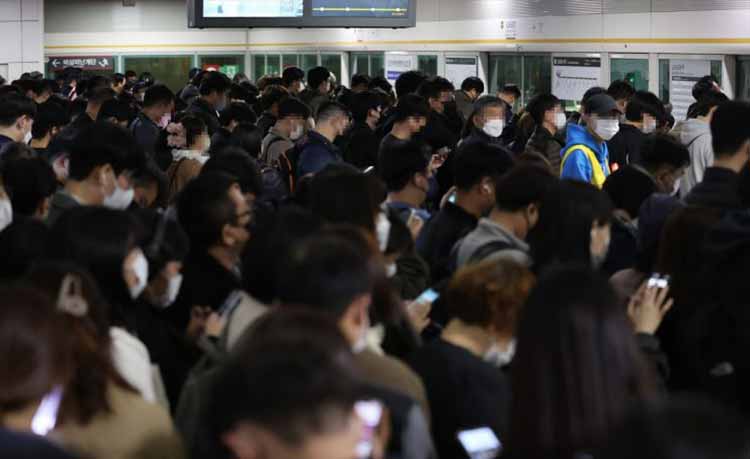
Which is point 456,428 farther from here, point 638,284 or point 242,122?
point 242,122

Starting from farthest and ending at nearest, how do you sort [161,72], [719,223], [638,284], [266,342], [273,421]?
[161,72] < [638,284] < [719,223] < [266,342] < [273,421]

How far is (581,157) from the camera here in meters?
8.02

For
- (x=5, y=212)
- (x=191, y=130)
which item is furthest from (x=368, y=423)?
(x=191, y=130)

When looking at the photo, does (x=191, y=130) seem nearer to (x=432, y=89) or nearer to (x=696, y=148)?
(x=696, y=148)

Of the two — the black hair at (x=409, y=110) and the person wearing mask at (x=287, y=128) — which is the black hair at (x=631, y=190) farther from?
the person wearing mask at (x=287, y=128)

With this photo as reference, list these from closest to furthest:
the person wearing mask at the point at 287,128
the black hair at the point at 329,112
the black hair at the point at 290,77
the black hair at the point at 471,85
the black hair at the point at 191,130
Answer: the black hair at the point at 191,130 < the black hair at the point at 329,112 < the person wearing mask at the point at 287,128 < the black hair at the point at 471,85 < the black hair at the point at 290,77

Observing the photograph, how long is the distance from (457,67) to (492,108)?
11305mm

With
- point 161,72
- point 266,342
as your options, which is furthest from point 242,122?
point 161,72

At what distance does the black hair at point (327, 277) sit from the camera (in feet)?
9.91

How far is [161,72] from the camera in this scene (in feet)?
89.9

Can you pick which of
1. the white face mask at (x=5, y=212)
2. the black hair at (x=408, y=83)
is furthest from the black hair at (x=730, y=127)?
the black hair at (x=408, y=83)

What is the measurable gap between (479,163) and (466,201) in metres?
0.19

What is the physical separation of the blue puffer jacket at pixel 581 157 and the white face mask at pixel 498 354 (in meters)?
4.20

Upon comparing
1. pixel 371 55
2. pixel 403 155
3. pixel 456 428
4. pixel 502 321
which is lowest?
pixel 456 428
